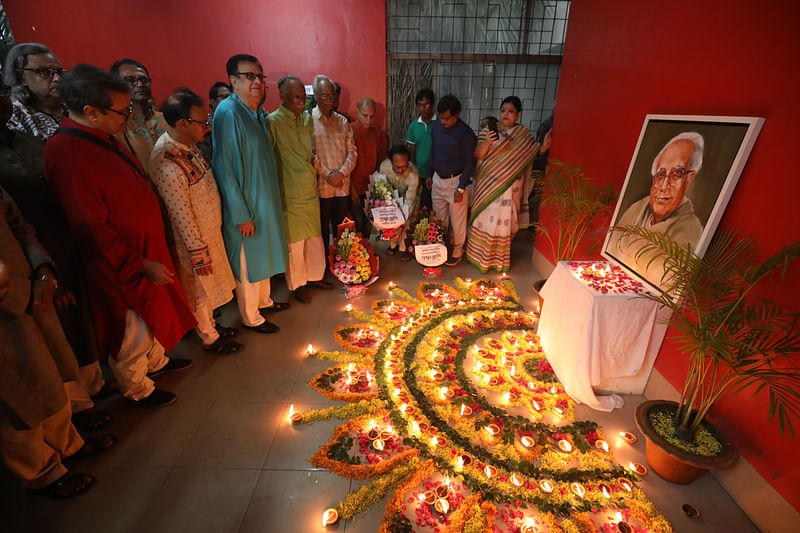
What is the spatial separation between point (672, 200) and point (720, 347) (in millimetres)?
881

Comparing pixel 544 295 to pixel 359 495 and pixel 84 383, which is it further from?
pixel 84 383

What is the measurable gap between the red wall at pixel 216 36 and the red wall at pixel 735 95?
9.25 ft

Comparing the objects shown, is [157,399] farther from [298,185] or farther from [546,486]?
[546,486]

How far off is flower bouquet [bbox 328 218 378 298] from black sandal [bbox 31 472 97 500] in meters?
2.18

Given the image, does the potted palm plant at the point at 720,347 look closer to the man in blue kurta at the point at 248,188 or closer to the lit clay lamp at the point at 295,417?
the lit clay lamp at the point at 295,417

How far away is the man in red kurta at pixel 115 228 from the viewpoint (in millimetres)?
1705

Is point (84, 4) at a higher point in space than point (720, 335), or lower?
higher

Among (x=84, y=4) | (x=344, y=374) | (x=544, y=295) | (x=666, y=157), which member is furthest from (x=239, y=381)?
(x=84, y=4)

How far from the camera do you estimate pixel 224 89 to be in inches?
138

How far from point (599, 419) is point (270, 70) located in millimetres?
5019

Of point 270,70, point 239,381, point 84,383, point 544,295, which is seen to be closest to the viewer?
point 84,383

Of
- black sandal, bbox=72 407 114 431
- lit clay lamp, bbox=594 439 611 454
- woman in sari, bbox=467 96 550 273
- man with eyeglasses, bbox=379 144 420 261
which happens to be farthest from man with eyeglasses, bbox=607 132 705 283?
black sandal, bbox=72 407 114 431

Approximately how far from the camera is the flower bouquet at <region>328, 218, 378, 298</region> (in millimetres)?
3502

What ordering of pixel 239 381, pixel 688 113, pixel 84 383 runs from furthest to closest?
1. pixel 239 381
2. pixel 84 383
3. pixel 688 113
